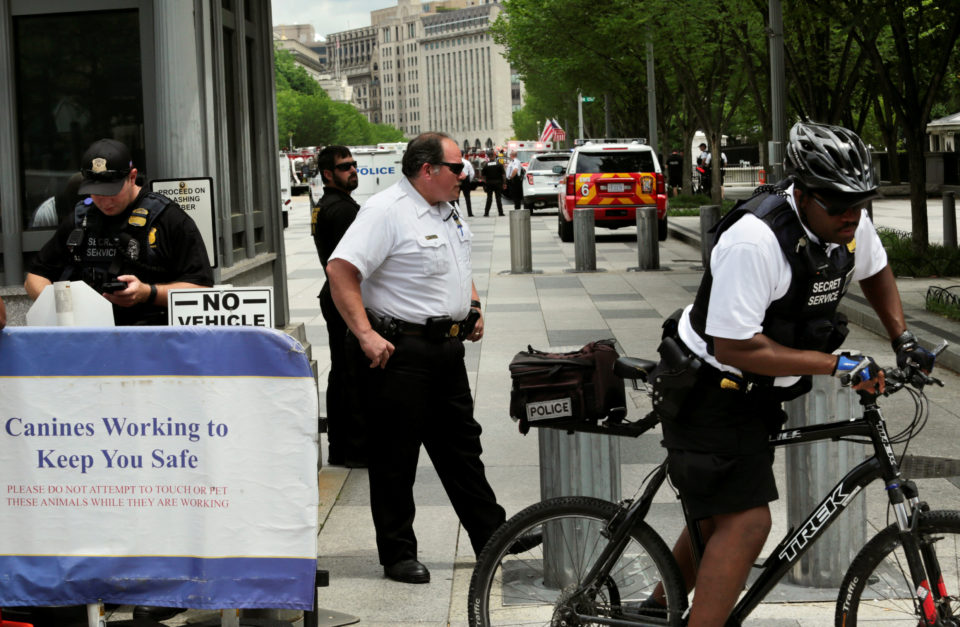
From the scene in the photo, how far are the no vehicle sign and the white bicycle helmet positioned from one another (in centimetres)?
212

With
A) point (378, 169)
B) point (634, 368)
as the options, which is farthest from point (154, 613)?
point (378, 169)

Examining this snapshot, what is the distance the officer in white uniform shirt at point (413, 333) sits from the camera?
5.24 meters

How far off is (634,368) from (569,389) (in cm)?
31

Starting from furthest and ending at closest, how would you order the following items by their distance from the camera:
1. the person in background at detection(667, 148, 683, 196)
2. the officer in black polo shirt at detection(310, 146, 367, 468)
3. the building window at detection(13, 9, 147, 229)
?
the person in background at detection(667, 148, 683, 196)
the officer in black polo shirt at detection(310, 146, 367, 468)
the building window at detection(13, 9, 147, 229)

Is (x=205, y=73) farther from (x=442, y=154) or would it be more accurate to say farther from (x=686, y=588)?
(x=686, y=588)

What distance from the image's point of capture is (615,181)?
1025 inches

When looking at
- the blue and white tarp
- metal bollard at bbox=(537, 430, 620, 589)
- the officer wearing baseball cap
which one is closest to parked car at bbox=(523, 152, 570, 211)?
the officer wearing baseball cap

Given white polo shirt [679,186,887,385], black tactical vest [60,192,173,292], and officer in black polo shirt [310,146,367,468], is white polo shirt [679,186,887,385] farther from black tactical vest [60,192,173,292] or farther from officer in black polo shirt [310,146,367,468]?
officer in black polo shirt [310,146,367,468]

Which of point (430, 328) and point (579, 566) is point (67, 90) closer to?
point (430, 328)

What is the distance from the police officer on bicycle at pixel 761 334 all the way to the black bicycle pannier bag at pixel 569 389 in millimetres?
348

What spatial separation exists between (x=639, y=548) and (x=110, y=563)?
1.68m

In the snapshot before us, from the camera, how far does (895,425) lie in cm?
842

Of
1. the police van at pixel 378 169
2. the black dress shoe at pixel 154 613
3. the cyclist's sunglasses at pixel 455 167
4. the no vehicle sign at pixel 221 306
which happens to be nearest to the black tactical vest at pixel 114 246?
the no vehicle sign at pixel 221 306

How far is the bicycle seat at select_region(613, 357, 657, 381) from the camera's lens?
3912 millimetres
